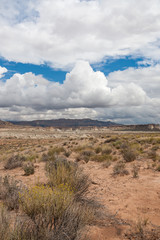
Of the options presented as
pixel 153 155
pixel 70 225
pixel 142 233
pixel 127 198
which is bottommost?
pixel 127 198

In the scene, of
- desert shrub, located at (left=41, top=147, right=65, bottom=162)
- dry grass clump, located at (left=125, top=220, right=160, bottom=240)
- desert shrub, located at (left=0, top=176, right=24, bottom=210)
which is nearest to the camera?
dry grass clump, located at (left=125, top=220, right=160, bottom=240)

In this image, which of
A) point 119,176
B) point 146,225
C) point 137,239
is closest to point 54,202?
point 137,239

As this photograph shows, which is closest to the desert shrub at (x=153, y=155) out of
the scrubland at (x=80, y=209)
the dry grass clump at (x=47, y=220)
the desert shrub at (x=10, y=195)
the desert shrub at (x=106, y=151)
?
the desert shrub at (x=106, y=151)

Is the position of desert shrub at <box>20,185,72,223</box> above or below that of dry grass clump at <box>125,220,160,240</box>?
above

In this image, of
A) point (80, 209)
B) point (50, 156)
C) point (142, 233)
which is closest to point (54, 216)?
point (80, 209)

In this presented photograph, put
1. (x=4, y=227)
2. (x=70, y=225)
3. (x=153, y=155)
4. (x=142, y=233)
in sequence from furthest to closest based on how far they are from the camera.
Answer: (x=153, y=155) < (x=142, y=233) < (x=70, y=225) < (x=4, y=227)

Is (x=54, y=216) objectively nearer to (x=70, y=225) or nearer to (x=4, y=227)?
(x=70, y=225)

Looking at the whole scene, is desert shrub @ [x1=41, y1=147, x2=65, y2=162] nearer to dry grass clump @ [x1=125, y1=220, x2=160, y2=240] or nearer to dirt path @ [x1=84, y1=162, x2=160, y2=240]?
dirt path @ [x1=84, y1=162, x2=160, y2=240]

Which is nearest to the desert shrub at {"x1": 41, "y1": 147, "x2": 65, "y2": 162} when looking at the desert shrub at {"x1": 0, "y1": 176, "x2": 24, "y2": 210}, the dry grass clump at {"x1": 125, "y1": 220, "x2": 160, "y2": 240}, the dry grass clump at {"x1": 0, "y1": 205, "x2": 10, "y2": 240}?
the desert shrub at {"x1": 0, "y1": 176, "x2": 24, "y2": 210}

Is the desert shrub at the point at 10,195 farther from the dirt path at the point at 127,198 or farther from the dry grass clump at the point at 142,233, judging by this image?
the dry grass clump at the point at 142,233

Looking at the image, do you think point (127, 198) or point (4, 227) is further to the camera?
point (127, 198)

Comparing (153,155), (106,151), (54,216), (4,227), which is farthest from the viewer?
(106,151)

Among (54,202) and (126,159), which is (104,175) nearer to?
(126,159)

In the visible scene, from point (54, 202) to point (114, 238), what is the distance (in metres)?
1.61
